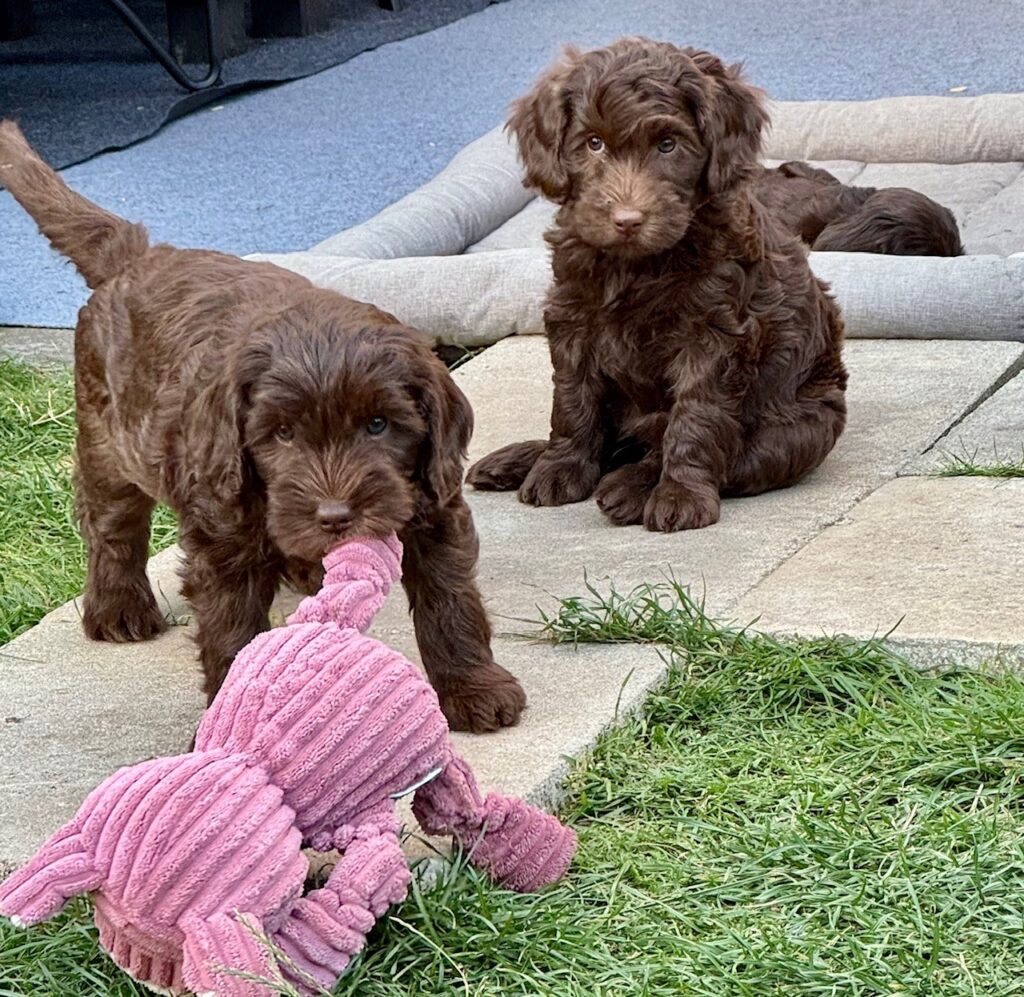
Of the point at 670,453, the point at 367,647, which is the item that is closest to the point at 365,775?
the point at 367,647

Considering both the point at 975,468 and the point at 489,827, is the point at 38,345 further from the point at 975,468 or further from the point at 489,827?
the point at 489,827

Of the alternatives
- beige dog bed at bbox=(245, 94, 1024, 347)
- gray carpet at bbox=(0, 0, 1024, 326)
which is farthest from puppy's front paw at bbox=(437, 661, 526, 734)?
Result: gray carpet at bbox=(0, 0, 1024, 326)

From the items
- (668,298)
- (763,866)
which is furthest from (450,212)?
(763,866)

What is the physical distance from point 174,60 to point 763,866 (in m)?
8.44

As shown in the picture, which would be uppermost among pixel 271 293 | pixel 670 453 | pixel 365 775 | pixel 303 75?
pixel 271 293

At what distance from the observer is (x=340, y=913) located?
2.11m

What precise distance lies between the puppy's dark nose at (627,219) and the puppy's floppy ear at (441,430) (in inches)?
51.8

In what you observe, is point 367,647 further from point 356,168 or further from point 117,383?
point 356,168

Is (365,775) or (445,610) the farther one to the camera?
(445,610)

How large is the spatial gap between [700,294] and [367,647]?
2083 millimetres

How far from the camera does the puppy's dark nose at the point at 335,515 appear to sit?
2.46 meters

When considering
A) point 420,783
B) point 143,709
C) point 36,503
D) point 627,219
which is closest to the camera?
point 420,783

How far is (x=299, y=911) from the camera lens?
2111 mm

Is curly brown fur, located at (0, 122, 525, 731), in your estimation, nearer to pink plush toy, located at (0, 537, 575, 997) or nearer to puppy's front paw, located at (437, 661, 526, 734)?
puppy's front paw, located at (437, 661, 526, 734)
